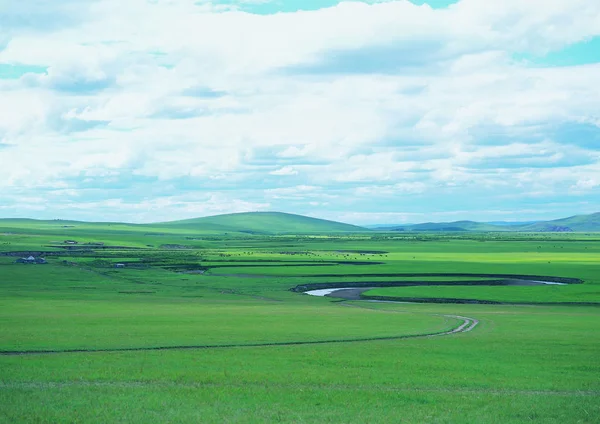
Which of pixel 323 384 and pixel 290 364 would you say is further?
pixel 290 364

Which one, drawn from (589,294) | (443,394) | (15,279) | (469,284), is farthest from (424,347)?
(15,279)

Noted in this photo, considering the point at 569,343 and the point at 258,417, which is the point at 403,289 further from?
the point at 258,417

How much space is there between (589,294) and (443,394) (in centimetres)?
5615

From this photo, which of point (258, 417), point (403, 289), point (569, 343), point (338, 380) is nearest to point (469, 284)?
point (403, 289)

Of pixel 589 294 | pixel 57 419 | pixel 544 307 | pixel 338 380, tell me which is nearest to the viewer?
pixel 57 419

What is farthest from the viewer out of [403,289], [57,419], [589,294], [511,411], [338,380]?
[403,289]

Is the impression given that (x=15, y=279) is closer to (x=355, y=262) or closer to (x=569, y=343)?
(x=355, y=262)

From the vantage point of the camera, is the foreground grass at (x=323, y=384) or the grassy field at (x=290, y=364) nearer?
the foreground grass at (x=323, y=384)

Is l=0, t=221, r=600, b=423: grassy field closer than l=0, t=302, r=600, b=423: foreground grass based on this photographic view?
No

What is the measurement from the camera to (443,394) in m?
23.9

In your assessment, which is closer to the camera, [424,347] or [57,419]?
[57,419]

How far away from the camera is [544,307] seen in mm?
64188

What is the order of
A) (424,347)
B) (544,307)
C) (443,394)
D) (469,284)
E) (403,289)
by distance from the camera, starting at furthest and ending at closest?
(469,284) → (403,289) → (544,307) → (424,347) → (443,394)

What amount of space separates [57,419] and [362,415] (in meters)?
8.93
